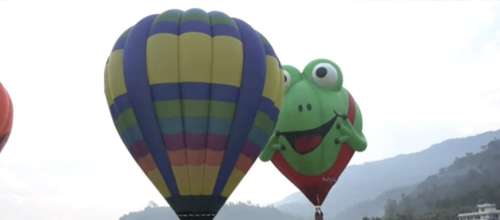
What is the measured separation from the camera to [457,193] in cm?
10969

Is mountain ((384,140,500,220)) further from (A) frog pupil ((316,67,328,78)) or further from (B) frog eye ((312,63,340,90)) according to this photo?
(A) frog pupil ((316,67,328,78))

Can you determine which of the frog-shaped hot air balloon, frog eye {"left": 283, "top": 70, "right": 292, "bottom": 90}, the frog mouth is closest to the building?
the frog-shaped hot air balloon

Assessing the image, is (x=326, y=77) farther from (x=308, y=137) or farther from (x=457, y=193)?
(x=457, y=193)

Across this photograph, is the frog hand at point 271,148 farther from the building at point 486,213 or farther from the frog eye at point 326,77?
the building at point 486,213

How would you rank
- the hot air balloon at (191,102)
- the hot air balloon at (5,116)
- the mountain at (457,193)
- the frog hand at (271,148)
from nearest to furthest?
the hot air balloon at (191,102), the hot air balloon at (5,116), the frog hand at (271,148), the mountain at (457,193)

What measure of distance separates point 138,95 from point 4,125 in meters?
5.51

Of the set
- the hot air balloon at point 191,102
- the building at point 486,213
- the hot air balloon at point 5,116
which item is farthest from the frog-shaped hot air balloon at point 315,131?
the building at point 486,213

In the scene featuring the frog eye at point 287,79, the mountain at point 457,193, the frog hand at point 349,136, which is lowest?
the frog hand at point 349,136

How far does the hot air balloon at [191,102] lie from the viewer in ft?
43.7

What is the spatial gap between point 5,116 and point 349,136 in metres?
8.87

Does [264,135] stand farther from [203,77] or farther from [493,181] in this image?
[493,181]

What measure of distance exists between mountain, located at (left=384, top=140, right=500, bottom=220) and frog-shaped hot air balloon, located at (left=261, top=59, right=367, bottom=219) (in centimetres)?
6615

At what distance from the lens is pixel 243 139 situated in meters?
13.8

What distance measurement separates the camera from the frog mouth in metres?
18.0
